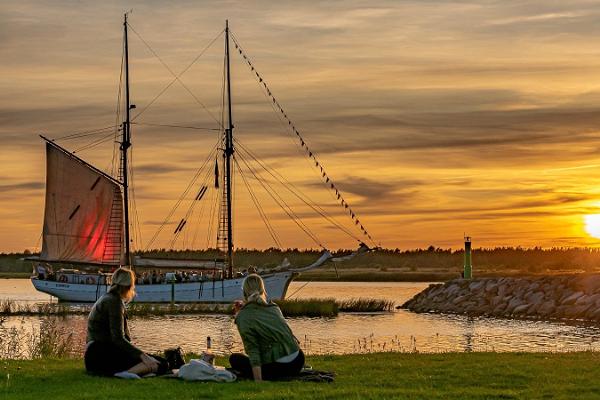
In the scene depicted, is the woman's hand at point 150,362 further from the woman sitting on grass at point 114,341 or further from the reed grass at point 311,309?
the reed grass at point 311,309

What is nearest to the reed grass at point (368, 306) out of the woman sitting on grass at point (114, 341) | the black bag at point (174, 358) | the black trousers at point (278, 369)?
the black bag at point (174, 358)

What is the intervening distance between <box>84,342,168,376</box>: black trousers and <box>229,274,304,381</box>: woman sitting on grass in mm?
2136

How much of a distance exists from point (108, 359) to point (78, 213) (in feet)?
183

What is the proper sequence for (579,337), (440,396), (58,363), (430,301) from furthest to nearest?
(430,301) → (579,337) → (58,363) → (440,396)

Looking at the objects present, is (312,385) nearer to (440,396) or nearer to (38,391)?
(440,396)

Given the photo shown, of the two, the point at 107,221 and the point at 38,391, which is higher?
the point at 107,221

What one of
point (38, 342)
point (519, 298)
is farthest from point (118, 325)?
point (519, 298)

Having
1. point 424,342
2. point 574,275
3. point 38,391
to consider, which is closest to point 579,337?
point 424,342

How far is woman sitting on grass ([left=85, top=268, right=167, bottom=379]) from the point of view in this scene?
16781mm

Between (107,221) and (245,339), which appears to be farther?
(107,221)

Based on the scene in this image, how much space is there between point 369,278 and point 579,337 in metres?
73.8

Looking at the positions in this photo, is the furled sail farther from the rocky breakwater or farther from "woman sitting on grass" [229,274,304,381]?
"woman sitting on grass" [229,274,304,381]

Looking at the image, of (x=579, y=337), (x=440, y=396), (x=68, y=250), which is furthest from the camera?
(x=68, y=250)

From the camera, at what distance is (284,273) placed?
7438cm
